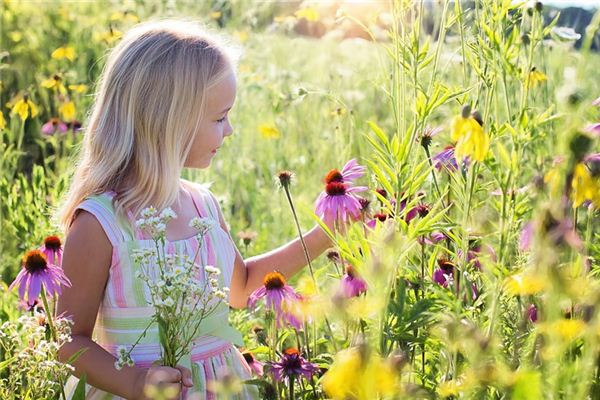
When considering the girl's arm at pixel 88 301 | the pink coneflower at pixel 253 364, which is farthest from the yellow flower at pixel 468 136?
the pink coneflower at pixel 253 364

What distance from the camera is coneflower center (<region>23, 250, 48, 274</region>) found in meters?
1.44

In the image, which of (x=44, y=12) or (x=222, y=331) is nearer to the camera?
(x=222, y=331)

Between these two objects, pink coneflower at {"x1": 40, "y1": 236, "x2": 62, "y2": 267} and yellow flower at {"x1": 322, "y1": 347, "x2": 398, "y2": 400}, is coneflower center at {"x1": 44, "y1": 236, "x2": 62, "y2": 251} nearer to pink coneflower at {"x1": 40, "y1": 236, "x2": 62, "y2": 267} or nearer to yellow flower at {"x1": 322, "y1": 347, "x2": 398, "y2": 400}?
pink coneflower at {"x1": 40, "y1": 236, "x2": 62, "y2": 267}

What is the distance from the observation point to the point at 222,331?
5.49 feet

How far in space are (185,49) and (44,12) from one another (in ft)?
10.8

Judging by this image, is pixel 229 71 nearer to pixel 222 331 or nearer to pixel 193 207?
pixel 193 207

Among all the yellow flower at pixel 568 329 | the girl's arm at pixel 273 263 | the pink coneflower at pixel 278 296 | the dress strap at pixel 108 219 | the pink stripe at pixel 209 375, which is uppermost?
the yellow flower at pixel 568 329

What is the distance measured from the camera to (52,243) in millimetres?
1634

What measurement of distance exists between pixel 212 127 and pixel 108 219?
27cm

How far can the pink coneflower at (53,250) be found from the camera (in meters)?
1.63

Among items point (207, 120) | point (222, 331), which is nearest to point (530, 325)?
point (222, 331)

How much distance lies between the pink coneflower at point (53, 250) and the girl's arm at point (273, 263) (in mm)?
365

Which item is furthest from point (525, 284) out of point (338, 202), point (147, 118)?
point (147, 118)

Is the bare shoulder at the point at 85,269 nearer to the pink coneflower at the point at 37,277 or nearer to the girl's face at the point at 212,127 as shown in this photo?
the pink coneflower at the point at 37,277
